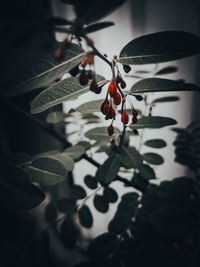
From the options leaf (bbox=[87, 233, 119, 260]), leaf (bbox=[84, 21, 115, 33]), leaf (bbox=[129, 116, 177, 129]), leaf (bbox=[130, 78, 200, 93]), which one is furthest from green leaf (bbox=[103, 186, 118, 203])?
leaf (bbox=[84, 21, 115, 33])

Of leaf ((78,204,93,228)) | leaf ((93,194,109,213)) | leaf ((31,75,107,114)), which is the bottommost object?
leaf ((78,204,93,228))

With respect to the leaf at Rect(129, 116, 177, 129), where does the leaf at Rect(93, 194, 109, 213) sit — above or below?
below

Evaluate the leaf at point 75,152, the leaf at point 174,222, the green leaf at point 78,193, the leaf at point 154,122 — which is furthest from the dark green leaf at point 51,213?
the leaf at point 154,122

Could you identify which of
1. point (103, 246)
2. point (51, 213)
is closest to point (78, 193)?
point (103, 246)

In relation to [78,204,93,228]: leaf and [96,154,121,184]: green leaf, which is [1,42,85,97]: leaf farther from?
[78,204,93,228]: leaf

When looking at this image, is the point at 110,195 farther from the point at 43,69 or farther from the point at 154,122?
the point at 43,69

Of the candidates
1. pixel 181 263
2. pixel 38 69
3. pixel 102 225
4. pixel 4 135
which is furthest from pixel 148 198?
pixel 4 135

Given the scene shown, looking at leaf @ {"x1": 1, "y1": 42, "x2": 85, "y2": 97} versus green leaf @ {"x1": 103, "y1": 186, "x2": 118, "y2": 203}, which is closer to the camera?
Answer: leaf @ {"x1": 1, "y1": 42, "x2": 85, "y2": 97}

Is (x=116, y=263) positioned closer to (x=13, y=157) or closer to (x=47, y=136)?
(x=13, y=157)
